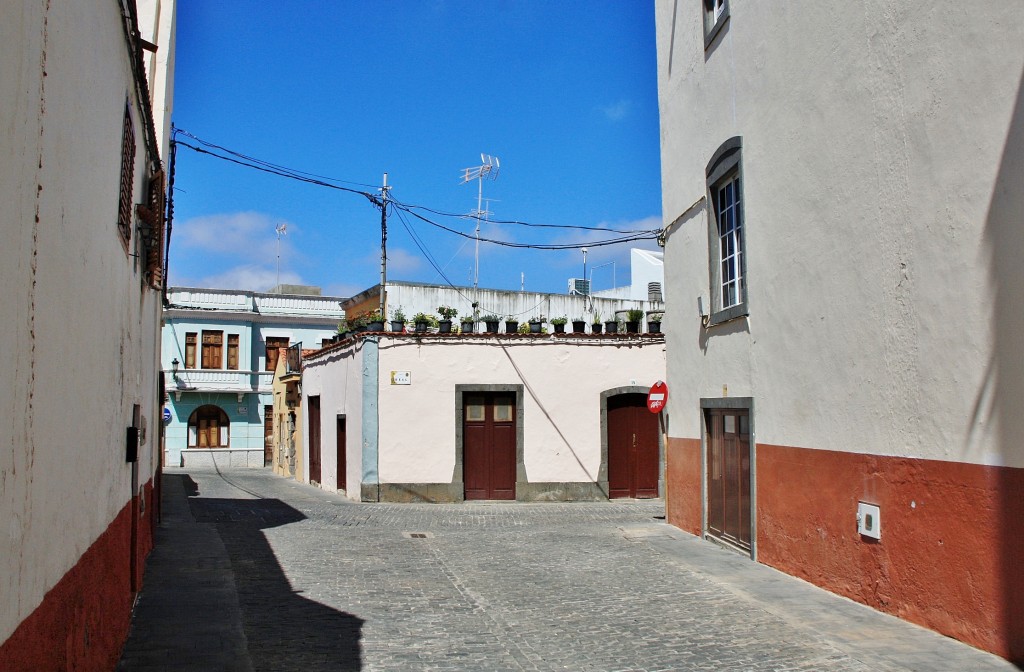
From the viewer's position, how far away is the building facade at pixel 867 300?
20.9 ft

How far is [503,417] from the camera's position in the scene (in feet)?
63.3

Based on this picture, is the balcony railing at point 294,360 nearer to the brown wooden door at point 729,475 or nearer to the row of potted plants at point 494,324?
the row of potted plants at point 494,324

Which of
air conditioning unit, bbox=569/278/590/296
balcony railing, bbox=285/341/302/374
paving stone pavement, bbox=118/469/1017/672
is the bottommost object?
paving stone pavement, bbox=118/469/1017/672

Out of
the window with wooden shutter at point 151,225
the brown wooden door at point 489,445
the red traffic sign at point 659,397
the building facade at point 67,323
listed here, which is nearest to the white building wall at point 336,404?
the brown wooden door at point 489,445

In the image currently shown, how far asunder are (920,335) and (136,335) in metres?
7.02

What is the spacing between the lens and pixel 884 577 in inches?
305

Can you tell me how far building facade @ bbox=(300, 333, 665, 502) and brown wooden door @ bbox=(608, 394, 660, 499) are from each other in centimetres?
2

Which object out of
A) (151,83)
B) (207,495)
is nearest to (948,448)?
(151,83)

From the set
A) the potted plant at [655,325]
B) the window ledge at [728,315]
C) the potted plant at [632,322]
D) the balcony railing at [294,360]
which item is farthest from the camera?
the balcony railing at [294,360]

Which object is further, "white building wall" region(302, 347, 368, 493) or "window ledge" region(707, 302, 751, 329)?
"white building wall" region(302, 347, 368, 493)

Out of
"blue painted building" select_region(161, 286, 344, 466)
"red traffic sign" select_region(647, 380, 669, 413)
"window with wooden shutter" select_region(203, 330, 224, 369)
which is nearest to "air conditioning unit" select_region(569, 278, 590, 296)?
"blue painted building" select_region(161, 286, 344, 466)

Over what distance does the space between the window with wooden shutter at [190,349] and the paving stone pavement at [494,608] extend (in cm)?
2814

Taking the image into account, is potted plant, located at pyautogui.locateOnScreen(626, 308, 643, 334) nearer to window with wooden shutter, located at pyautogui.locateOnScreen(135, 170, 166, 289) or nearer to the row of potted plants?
the row of potted plants

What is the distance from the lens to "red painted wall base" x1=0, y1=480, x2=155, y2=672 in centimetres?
328
